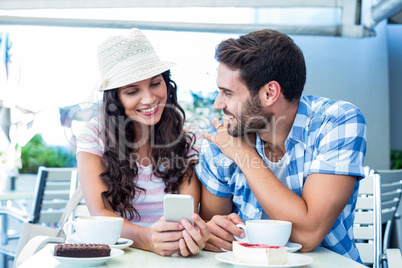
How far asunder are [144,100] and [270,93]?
495 mm

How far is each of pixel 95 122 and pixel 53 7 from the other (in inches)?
63.5

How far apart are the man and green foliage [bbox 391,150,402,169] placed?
117 inches

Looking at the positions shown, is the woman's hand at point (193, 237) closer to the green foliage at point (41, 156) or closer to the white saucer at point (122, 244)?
the white saucer at point (122, 244)

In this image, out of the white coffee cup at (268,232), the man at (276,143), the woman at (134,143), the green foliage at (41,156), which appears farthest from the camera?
the green foliage at (41,156)

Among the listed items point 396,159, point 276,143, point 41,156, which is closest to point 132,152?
point 276,143

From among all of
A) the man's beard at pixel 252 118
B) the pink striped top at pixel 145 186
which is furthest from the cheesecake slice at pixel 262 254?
the pink striped top at pixel 145 186

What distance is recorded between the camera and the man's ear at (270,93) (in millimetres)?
1526

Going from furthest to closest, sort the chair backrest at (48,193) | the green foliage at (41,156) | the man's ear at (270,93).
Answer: the green foliage at (41,156)
the chair backrest at (48,193)
the man's ear at (270,93)

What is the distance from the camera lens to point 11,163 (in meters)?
3.64

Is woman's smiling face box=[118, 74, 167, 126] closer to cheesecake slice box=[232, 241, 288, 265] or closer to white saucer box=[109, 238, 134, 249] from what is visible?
white saucer box=[109, 238, 134, 249]

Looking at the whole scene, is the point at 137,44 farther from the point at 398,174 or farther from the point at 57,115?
the point at 57,115

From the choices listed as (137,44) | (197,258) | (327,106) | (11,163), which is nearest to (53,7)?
(11,163)

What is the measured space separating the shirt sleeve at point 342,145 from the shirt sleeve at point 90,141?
0.80 m

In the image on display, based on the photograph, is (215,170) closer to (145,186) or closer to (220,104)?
(220,104)
